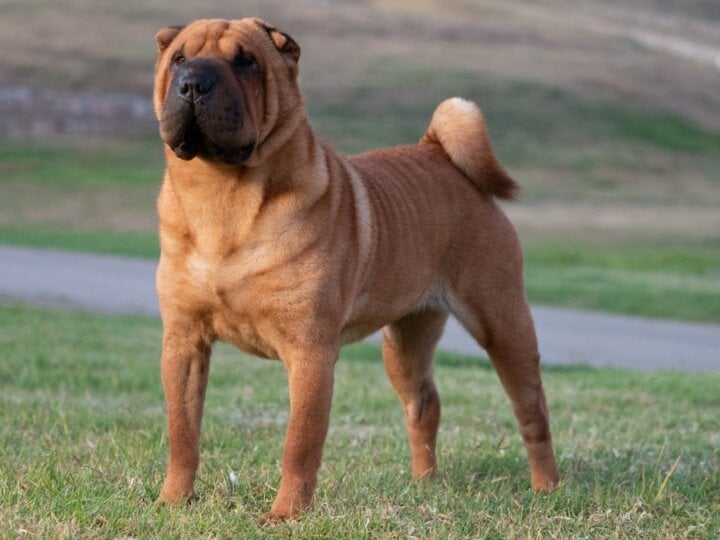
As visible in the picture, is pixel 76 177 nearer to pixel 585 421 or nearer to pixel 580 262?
pixel 580 262

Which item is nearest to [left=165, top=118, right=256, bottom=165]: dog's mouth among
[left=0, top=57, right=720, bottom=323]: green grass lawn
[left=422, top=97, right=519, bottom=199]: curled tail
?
[left=422, top=97, right=519, bottom=199]: curled tail

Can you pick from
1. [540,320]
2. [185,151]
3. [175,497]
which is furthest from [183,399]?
[540,320]

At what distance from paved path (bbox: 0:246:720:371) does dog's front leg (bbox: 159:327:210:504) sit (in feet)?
23.4

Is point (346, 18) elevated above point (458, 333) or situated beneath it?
situated beneath

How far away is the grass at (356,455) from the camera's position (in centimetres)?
495

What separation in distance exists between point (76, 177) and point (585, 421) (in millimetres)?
31372

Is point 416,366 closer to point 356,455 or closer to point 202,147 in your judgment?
point 356,455

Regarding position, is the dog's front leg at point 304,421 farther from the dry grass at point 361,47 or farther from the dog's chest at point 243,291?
the dry grass at point 361,47

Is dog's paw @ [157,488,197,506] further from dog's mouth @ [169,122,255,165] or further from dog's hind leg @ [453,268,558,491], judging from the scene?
dog's hind leg @ [453,268,558,491]

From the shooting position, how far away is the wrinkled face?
16.2 ft

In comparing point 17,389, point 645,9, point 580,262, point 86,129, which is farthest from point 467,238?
point 645,9

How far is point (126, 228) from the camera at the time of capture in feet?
A: 94.6

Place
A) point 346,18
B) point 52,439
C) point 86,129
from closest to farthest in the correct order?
point 52,439, point 86,129, point 346,18

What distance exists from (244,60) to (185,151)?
0.41m
